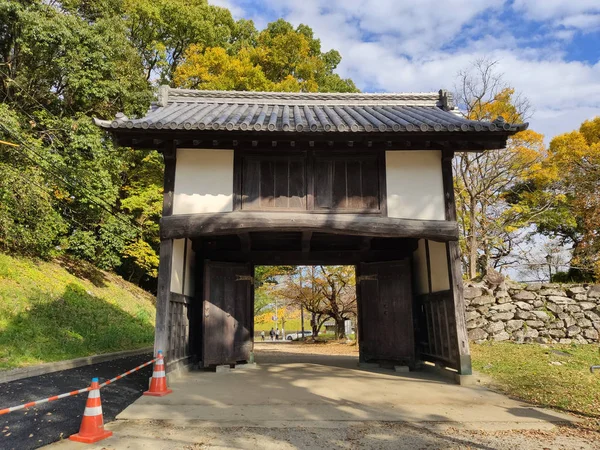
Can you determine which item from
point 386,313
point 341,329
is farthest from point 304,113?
point 341,329

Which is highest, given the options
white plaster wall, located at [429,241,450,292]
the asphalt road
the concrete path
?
white plaster wall, located at [429,241,450,292]

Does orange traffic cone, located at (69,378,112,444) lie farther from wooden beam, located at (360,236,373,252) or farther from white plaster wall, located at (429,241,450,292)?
wooden beam, located at (360,236,373,252)

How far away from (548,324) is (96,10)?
23.3 metres

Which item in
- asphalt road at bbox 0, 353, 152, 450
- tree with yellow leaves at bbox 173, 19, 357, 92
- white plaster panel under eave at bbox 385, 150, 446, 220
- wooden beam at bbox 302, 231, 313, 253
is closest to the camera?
asphalt road at bbox 0, 353, 152, 450

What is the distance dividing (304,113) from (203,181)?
116 inches

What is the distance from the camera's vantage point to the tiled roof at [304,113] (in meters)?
7.20

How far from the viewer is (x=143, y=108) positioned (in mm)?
18578

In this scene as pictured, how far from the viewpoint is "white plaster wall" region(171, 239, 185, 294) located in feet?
27.0

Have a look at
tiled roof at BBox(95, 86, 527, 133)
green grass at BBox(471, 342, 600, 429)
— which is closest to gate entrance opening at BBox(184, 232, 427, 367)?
green grass at BBox(471, 342, 600, 429)

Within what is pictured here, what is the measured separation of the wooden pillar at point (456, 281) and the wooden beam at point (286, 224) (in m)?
0.41

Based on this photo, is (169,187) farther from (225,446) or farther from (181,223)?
(225,446)

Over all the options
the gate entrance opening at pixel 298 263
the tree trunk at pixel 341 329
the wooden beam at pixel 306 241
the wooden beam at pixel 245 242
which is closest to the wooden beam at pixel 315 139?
the wooden beam at pixel 306 241

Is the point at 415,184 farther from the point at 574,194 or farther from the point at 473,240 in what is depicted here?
the point at 574,194

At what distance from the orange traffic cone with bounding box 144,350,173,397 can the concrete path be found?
0.21 m
